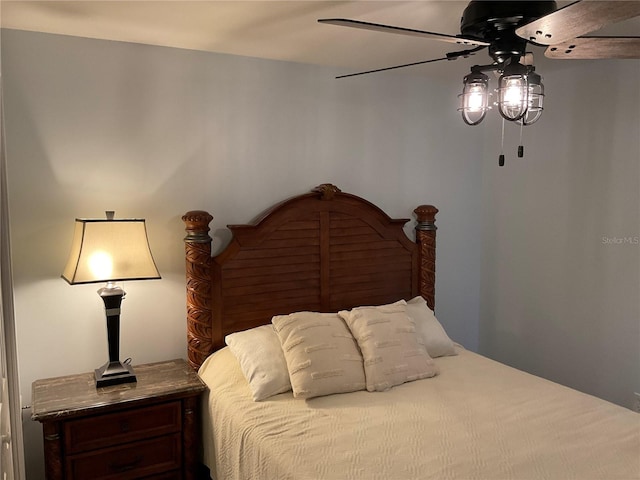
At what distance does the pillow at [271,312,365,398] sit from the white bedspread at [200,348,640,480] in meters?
0.06

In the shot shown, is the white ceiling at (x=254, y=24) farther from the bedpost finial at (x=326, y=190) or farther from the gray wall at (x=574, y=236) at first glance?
the bedpost finial at (x=326, y=190)

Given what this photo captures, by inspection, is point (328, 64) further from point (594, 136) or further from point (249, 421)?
point (249, 421)

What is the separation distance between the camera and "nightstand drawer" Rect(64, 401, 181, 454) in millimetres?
2166

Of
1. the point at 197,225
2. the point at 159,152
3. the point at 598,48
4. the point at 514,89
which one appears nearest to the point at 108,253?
the point at 197,225

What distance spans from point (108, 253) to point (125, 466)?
0.92m

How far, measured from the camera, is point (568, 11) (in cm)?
124

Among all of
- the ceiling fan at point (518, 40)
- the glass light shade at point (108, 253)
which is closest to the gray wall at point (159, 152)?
the glass light shade at point (108, 253)

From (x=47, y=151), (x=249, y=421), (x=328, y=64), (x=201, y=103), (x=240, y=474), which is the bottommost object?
(x=240, y=474)

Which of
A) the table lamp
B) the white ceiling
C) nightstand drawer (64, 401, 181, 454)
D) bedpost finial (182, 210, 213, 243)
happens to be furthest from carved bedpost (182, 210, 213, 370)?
the white ceiling

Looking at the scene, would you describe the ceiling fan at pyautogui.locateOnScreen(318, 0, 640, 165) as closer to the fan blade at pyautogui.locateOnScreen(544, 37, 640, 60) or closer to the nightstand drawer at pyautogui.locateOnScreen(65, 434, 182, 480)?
the fan blade at pyautogui.locateOnScreen(544, 37, 640, 60)

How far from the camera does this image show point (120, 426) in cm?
225

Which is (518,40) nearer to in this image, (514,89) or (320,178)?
(514,89)

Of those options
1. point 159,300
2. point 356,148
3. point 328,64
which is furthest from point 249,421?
point 328,64

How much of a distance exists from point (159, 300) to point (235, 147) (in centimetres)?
89
